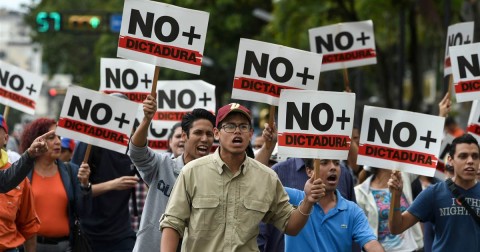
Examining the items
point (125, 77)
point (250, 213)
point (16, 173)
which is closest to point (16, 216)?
point (16, 173)

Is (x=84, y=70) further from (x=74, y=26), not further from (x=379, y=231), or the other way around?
(x=379, y=231)

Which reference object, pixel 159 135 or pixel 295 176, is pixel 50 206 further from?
pixel 159 135

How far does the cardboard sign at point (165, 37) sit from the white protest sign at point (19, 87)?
4.14 m

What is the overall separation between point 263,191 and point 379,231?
12.7ft

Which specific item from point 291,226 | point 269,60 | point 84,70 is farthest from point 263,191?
point 84,70

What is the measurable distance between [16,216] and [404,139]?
285 cm

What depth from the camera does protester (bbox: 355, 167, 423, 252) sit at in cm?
1119

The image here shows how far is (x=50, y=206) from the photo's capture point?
33.9 ft

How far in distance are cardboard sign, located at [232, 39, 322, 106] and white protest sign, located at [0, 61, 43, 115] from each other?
4217 millimetres

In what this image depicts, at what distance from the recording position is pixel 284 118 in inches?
331

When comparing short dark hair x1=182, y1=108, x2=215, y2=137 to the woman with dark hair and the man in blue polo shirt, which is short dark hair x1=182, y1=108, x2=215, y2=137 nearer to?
the man in blue polo shirt

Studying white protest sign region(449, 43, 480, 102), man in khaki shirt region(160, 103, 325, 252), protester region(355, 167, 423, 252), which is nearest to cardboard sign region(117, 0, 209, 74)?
man in khaki shirt region(160, 103, 325, 252)

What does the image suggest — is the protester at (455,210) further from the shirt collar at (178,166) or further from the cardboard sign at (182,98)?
the cardboard sign at (182,98)

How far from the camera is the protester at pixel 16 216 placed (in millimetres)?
9227
